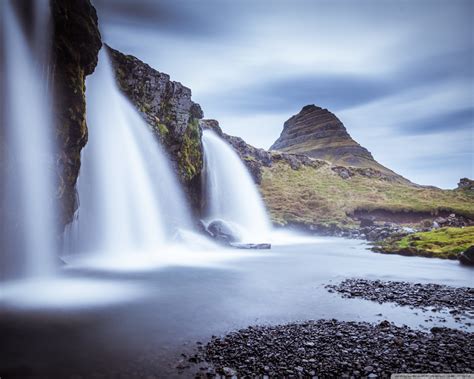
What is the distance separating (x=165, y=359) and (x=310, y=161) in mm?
106340

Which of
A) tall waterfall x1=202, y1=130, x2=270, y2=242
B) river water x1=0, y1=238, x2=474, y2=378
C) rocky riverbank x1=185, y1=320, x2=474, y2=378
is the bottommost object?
river water x1=0, y1=238, x2=474, y2=378

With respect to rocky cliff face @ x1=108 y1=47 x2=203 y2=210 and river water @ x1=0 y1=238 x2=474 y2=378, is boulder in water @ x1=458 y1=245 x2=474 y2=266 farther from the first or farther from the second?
rocky cliff face @ x1=108 y1=47 x2=203 y2=210

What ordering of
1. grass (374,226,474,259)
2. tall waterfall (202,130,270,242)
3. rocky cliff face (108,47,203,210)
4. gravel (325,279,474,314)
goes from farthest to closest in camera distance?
tall waterfall (202,130,270,242), rocky cliff face (108,47,203,210), grass (374,226,474,259), gravel (325,279,474,314)

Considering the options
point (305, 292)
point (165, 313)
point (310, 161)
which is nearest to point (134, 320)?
point (165, 313)

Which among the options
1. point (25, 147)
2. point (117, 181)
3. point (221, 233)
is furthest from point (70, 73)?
point (221, 233)

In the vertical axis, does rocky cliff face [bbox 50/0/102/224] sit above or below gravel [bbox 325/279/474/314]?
above

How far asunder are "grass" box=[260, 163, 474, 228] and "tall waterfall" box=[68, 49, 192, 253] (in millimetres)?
35522

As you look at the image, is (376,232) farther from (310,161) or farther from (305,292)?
(310,161)

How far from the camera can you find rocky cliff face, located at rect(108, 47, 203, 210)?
3806 centimetres

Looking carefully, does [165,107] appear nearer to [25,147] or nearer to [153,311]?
[25,147]

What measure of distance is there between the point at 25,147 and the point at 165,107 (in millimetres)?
25298

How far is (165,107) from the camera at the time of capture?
134 ft

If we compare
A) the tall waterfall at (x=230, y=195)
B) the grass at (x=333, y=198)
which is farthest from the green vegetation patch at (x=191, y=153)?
the grass at (x=333, y=198)

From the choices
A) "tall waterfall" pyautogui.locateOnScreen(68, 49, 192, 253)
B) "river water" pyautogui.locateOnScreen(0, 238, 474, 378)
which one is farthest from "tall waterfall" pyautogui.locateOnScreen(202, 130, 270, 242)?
"river water" pyautogui.locateOnScreen(0, 238, 474, 378)
